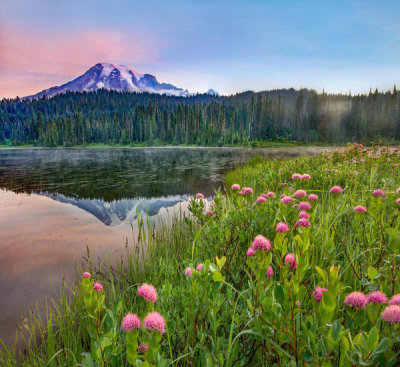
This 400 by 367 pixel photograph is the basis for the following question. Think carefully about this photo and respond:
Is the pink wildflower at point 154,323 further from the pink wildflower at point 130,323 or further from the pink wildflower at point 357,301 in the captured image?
the pink wildflower at point 357,301

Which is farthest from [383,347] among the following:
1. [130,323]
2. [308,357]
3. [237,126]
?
[237,126]

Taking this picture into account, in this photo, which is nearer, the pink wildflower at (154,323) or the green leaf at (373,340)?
the green leaf at (373,340)

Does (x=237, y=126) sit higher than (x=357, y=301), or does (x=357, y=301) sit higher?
(x=237, y=126)

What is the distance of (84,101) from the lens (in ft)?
608

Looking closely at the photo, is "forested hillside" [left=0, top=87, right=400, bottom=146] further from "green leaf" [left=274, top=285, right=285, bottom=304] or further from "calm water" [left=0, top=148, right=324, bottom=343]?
"green leaf" [left=274, top=285, right=285, bottom=304]

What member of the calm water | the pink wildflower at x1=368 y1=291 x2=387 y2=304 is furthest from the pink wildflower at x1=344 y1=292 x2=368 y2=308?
the calm water

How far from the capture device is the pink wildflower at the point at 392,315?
117 centimetres

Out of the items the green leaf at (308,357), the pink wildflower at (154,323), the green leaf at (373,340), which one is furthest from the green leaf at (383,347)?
the pink wildflower at (154,323)

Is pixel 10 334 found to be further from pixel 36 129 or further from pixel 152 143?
pixel 36 129

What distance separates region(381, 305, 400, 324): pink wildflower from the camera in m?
1.17

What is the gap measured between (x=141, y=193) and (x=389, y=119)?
426 feet

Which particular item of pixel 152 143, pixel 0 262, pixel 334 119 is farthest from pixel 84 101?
pixel 0 262

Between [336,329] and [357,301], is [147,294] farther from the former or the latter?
[357,301]

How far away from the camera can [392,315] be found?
118 cm
